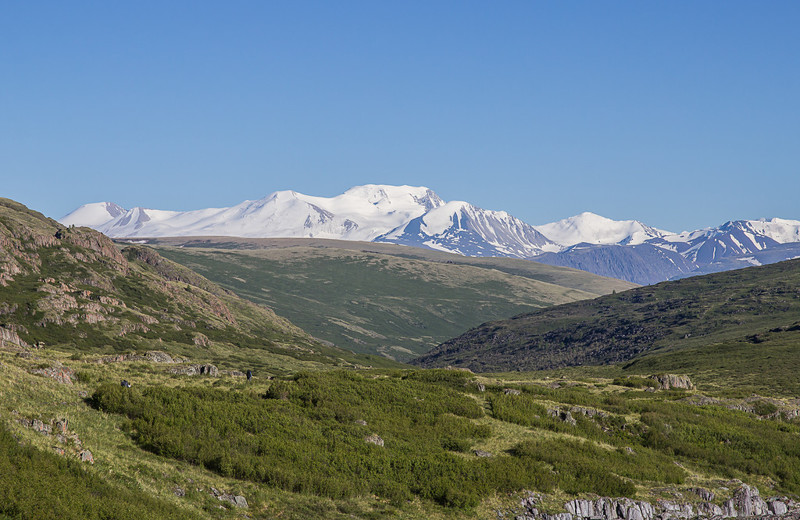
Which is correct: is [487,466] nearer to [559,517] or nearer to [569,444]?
[559,517]

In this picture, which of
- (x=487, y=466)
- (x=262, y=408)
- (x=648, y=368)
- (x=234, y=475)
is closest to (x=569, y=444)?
(x=487, y=466)

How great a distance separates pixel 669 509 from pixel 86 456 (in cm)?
2895

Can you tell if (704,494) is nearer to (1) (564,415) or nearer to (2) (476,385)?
(1) (564,415)

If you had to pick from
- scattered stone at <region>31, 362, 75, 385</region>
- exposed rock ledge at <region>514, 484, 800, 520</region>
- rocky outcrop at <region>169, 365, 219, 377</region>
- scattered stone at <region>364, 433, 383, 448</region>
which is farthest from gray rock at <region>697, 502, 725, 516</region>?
rocky outcrop at <region>169, 365, 219, 377</region>

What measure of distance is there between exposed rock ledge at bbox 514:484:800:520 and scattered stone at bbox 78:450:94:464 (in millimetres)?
19479

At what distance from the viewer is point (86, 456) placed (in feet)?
99.6

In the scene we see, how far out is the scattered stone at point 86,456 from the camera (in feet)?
98.5

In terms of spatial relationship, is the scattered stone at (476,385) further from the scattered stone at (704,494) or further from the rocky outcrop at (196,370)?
the scattered stone at (704,494)

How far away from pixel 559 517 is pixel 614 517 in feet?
11.1

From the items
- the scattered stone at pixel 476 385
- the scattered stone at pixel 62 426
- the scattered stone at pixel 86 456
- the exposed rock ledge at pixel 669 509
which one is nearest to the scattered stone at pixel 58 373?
the scattered stone at pixel 62 426

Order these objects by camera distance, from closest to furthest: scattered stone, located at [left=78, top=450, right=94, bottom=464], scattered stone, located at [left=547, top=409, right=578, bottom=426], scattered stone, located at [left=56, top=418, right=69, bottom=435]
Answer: scattered stone, located at [left=78, top=450, right=94, bottom=464] < scattered stone, located at [left=56, top=418, right=69, bottom=435] < scattered stone, located at [left=547, top=409, right=578, bottom=426]

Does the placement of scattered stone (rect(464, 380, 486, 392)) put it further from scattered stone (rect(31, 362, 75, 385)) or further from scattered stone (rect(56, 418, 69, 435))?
scattered stone (rect(56, 418, 69, 435))

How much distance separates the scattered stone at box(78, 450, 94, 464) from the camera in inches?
1182

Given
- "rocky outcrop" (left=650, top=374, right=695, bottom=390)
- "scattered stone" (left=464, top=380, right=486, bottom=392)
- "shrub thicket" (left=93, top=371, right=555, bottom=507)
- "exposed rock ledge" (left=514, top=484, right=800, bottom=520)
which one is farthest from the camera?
"rocky outcrop" (left=650, top=374, right=695, bottom=390)
